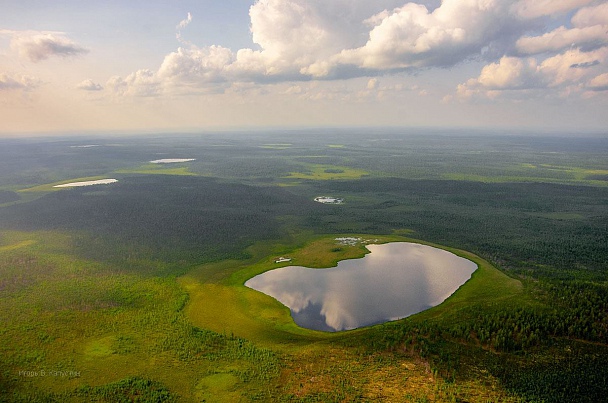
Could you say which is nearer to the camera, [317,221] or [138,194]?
[317,221]

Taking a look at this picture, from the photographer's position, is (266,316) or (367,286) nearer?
(266,316)

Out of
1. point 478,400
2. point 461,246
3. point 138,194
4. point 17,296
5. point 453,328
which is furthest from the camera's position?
point 138,194

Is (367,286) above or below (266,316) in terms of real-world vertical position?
above

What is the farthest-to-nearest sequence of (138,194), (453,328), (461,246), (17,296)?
(138,194)
(461,246)
(17,296)
(453,328)

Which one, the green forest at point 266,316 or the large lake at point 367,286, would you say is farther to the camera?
the large lake at point 367,286

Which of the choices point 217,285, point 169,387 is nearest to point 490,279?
point 217,285

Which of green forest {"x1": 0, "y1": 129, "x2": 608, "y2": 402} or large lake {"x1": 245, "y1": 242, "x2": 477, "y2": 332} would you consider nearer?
green forest {"x1": 0, "y1": 129, "x2": 608, "y2": 402}

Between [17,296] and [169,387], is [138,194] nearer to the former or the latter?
[17,296]
